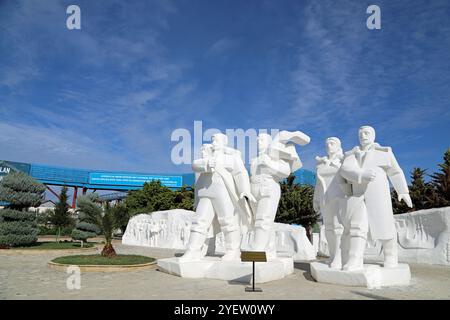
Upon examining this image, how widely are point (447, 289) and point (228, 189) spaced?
14.9 feet

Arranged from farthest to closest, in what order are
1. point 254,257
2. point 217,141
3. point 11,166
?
point 11,166, point 217,141, point 254,257

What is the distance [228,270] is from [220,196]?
153 centimetres

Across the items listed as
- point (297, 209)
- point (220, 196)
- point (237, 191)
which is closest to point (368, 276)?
point (237, 191)

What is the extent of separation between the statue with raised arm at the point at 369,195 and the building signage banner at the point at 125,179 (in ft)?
92.6

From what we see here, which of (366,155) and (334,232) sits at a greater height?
(366,155)

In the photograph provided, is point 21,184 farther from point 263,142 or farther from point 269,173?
point 269,173

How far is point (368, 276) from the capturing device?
6020 millimetres

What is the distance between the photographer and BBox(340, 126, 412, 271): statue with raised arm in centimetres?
629

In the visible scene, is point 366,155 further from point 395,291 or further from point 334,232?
point 395,291

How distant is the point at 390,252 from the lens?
6723mm

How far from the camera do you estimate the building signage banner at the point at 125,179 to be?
33.4 meters

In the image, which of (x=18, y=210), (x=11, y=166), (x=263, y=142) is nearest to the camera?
(x=263, y=142)

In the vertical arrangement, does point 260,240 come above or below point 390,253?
above
